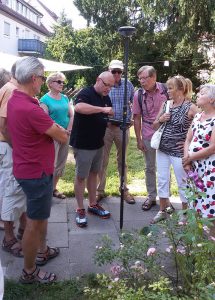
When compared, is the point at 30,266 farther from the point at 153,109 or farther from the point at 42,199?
the point at 153,109

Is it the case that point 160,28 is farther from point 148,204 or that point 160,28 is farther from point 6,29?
point 148,204

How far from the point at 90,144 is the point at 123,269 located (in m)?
1.75

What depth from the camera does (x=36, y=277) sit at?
319 centimetres

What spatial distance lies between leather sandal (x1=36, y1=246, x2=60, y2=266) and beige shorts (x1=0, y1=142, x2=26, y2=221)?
1.38 feet

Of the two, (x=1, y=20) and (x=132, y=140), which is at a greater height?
(x=1, y=20)

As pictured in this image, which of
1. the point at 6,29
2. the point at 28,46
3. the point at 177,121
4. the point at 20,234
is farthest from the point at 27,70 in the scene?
the point at 28,46

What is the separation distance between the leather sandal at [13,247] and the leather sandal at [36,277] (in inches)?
18.5

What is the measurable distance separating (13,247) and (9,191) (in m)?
0.59

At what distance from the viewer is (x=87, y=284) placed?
3131 mm

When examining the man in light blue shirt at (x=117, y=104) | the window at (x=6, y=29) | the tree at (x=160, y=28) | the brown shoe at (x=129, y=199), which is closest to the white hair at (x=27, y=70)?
the man in light blue shirt at (x=117, y=104)

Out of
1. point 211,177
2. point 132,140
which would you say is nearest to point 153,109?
point 211,177

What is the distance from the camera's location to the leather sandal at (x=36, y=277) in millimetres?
3146

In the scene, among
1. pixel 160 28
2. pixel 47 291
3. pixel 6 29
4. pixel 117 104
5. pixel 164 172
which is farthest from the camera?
pixel 6 29

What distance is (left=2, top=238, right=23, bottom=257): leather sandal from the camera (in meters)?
3.64
